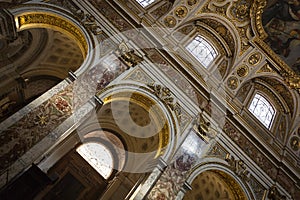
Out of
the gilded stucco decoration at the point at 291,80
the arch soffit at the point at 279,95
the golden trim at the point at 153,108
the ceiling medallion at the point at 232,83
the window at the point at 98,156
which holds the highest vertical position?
the gilded stucco decoration at the point at 291,80

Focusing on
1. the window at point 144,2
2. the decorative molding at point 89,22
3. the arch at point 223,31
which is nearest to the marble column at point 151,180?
the decorative molding at point 89,22

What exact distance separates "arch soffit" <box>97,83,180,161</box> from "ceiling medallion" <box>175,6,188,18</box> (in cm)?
372

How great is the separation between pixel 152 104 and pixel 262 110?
18.3 ft

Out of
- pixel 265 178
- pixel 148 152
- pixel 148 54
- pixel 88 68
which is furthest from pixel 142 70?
pixel 265 178

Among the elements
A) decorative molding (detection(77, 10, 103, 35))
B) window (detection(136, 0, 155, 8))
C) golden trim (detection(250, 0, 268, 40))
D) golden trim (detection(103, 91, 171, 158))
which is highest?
golden trim (detection(250, 0, 268, 40))

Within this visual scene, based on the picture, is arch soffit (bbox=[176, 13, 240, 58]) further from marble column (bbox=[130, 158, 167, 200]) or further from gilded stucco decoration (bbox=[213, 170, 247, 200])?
marble column (bbox=[130, 158, 167, 200])

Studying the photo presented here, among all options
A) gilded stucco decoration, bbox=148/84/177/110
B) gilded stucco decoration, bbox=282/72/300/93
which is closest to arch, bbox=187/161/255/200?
gilded stucco decoration, bbox=148/84/177/110

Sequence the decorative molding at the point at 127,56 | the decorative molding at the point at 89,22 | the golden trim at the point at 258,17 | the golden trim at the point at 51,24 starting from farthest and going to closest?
the golden trim at the point at 258,17
the decorative molding at the point at 127,56
the decorative molding at the point at 89,22
the golden trim at the point at 51,24

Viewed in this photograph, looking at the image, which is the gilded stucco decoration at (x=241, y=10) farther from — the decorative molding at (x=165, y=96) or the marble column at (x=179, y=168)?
the marble column at (x=179, y=168)

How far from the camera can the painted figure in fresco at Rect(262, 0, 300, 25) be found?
12.7 m

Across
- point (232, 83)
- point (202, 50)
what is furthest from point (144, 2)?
point (232, 83)

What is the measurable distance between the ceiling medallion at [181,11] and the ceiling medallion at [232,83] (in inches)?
119

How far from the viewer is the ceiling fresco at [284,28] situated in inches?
500

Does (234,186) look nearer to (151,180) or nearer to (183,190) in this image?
(183,190)
